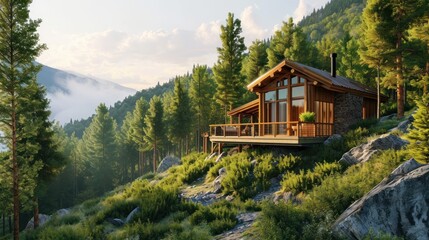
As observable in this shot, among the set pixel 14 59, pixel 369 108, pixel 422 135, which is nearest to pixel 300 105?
pixel 369 108

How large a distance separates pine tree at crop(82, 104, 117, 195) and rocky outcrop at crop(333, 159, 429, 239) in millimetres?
48973

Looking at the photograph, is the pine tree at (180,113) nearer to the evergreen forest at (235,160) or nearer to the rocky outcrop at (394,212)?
the evergreen forest at (235,160)

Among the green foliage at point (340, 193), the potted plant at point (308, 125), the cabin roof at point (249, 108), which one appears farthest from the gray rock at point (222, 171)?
the green foliage at point (340, 193)

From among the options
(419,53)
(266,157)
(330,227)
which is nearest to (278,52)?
(419,53)

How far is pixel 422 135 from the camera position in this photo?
33.8 ft

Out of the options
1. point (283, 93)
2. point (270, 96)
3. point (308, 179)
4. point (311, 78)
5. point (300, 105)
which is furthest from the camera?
point (270, 96)

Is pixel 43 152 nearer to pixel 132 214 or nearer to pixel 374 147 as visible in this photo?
pixel 132 214

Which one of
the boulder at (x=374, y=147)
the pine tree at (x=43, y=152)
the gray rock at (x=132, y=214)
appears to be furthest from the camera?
the pine tree at (x=43, y=152)

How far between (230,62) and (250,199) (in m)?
25.7

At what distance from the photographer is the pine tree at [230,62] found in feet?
125

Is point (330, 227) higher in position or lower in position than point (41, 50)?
lower

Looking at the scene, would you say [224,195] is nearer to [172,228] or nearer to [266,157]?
[266,157]

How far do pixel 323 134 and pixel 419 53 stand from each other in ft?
35.9

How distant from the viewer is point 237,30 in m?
38.2
